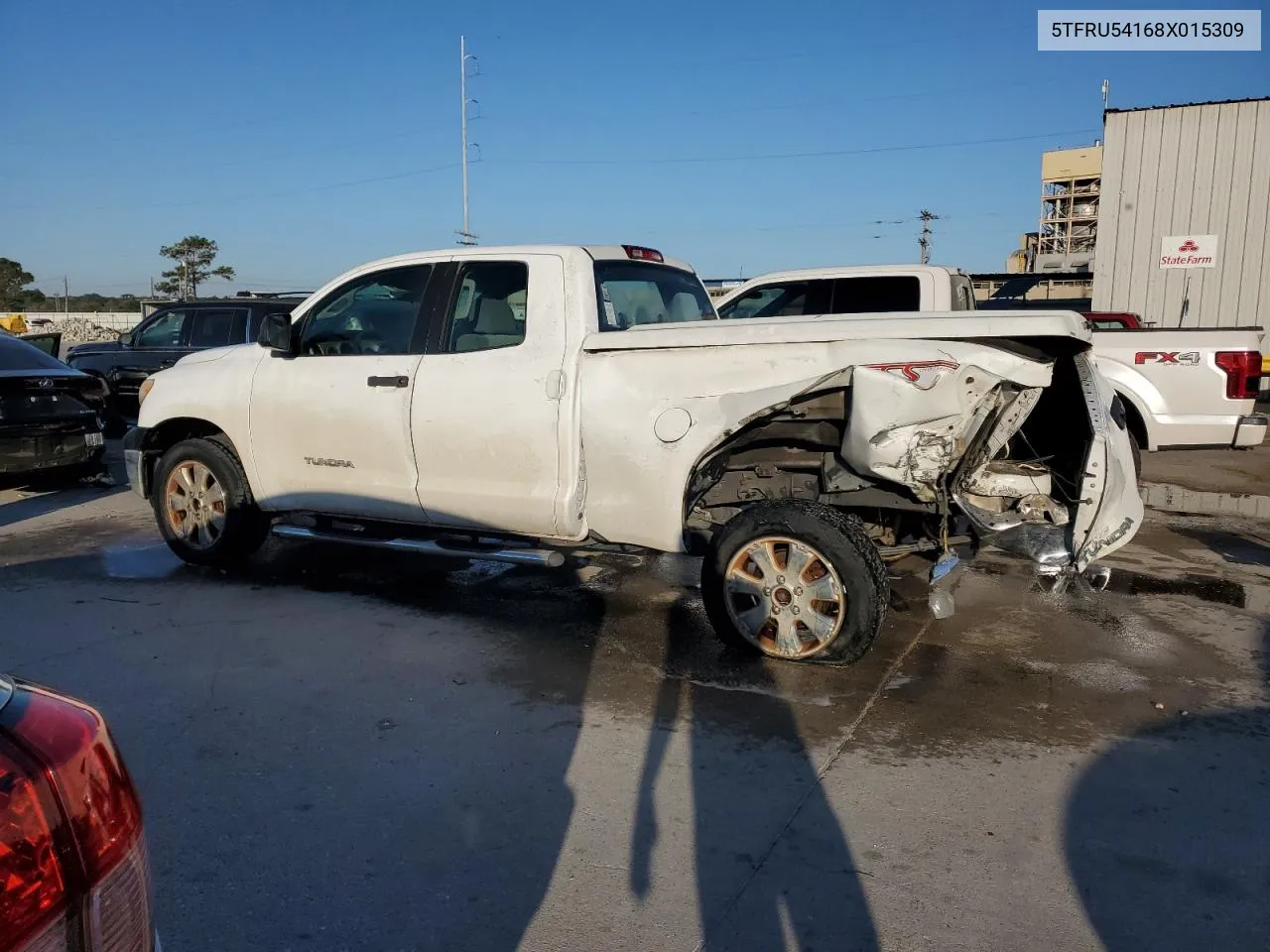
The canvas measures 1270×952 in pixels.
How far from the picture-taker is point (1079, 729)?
13.7 ft

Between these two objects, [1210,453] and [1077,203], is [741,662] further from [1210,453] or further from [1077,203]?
[1077,203]

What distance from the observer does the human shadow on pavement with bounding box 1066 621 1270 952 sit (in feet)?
9.28

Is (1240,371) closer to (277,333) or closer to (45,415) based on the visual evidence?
(277,333)

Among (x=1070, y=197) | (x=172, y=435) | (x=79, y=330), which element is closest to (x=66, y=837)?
(x=172, y=435)

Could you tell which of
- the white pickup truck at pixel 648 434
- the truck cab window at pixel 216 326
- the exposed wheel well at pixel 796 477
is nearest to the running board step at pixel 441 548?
the white pickup truck at pixel 648 434

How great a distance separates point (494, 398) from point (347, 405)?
1.07 meters

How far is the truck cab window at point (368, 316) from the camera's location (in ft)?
19.2

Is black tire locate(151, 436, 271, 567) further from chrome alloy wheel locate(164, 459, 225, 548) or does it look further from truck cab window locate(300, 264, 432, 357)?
truck cab window locate(300, 264, 432, 357)

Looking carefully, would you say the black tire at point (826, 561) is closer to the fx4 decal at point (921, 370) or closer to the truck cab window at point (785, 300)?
the fx4 decal at point (921, 370)

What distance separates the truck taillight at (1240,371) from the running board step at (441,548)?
6.63m

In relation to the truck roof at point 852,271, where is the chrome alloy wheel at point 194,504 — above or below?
below

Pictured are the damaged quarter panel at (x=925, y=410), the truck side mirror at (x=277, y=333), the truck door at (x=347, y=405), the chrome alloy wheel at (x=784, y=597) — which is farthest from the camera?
the truck side mirror at (x=277, y=333)

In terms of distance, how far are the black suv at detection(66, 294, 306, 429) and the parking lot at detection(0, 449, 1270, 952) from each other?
649cm

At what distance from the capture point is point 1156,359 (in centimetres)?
901
